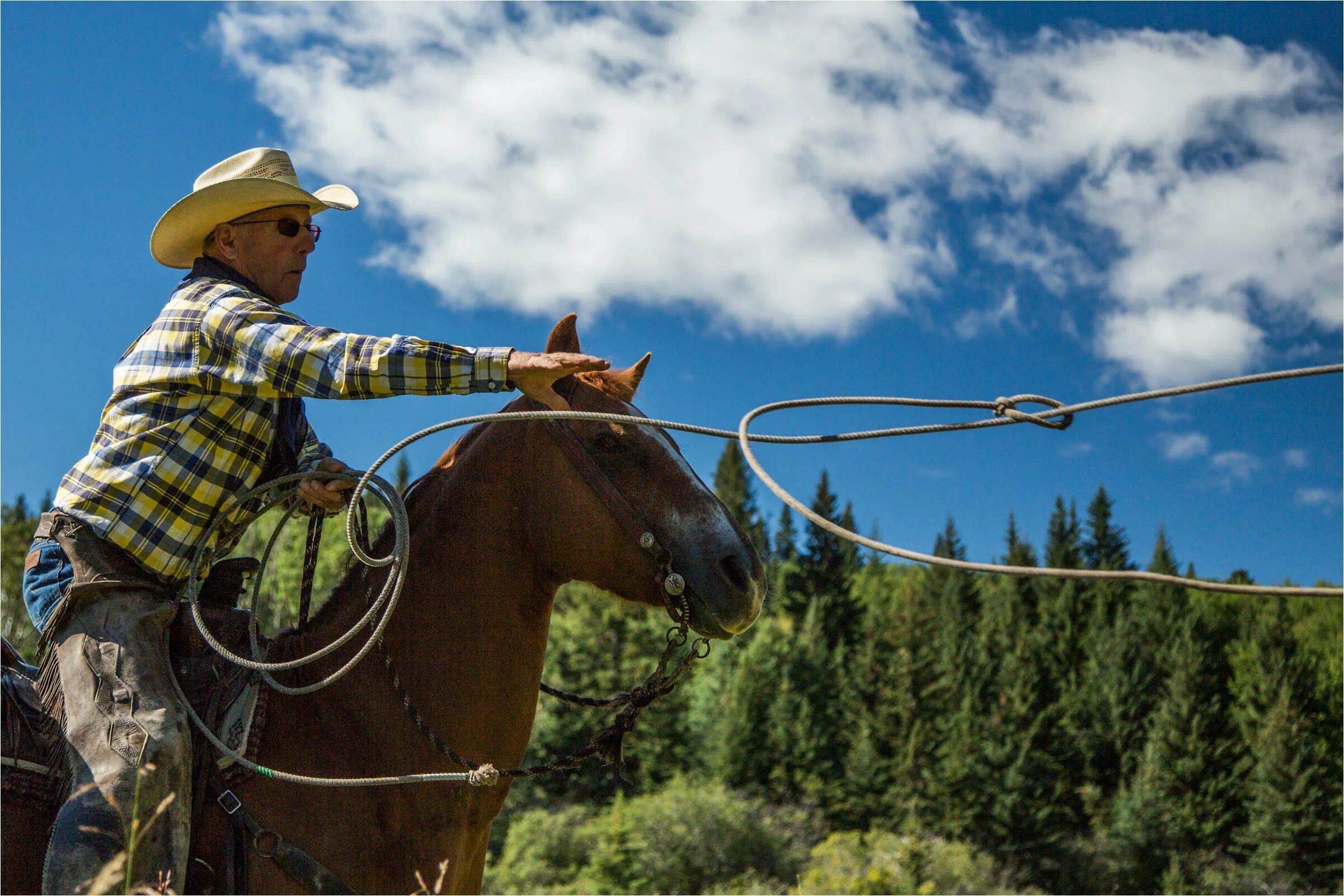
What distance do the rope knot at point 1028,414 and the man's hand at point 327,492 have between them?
2.24m

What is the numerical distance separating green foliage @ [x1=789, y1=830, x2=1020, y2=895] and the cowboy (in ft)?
90.6

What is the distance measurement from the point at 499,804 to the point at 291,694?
84 centimetres

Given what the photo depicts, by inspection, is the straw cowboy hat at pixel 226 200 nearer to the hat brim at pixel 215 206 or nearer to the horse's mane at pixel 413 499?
the hat brim at pixel 215 206

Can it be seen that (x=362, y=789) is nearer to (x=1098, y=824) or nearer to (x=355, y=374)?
(x=355, y=374)

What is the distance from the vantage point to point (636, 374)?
164 inches

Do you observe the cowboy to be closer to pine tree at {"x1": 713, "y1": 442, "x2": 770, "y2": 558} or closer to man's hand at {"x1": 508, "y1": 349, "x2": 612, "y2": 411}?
man's hand at {"x1": 508, "y1": 349, "x2": 612, "y2": 411}

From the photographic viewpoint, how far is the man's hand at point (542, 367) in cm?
348

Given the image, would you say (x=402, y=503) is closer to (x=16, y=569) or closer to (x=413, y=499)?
(x=413, y=499)

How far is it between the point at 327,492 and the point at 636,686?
1299 millimetres

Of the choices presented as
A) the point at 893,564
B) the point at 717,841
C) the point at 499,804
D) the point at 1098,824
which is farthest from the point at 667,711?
the point at 893,564

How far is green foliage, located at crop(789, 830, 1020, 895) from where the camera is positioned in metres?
31.6

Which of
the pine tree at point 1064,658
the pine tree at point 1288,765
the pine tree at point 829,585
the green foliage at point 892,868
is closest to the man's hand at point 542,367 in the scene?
the green foliage at point 892,868

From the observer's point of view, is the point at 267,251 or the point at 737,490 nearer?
the point at 267,251

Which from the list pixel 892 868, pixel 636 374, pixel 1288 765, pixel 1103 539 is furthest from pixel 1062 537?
pixel 636 374
